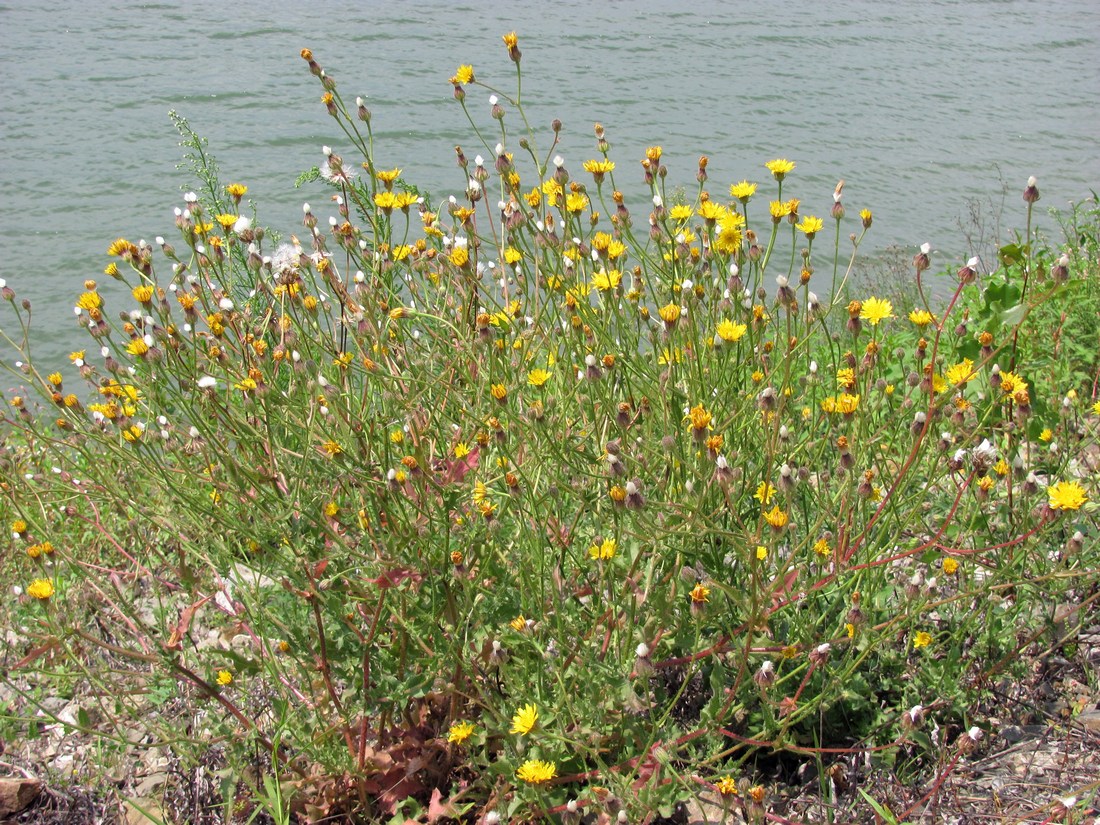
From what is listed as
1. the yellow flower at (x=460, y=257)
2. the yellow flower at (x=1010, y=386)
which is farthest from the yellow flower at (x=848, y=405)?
→ the yellow flower at (x=460, y=257)

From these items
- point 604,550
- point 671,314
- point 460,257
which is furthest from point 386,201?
point 604,550

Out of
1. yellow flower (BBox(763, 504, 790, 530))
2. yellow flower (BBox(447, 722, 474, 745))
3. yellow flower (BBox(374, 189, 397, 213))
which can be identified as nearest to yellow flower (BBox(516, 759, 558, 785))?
yellow flower (BBox(447, 722, 474, 745))

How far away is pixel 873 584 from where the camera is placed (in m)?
2.29

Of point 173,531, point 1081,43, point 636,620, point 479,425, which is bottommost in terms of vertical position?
point 636,620

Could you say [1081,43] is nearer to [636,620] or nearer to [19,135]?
[19,135]

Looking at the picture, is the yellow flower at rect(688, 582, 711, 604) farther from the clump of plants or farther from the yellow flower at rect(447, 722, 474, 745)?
the yellow flower at rect(447, 722, 474, 745)

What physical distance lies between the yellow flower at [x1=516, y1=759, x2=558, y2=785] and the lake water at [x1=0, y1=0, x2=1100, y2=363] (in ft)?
16.6

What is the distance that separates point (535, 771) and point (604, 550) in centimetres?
44

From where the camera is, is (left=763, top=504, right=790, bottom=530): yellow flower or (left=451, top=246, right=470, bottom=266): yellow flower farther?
(left=451, top=246, right=470, bottom=266): yellow flower

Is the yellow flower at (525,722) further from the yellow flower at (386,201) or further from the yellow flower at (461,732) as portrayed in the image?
the yellow flower at (386,201)

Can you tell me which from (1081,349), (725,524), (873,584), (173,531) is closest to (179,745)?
(173,531)

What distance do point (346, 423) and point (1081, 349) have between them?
2.92m

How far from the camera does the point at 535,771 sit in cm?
190

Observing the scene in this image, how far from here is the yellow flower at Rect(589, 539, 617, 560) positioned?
2.04 metres
